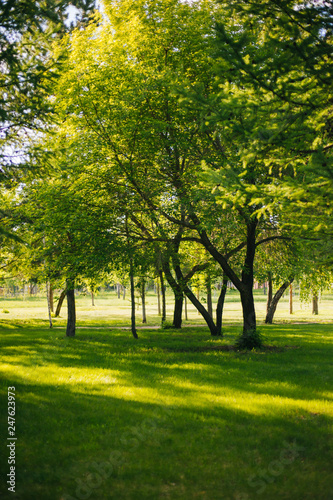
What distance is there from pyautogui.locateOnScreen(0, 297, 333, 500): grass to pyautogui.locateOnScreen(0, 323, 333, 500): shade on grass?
0.02 meters

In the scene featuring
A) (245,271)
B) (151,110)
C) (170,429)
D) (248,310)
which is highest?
(151,110)

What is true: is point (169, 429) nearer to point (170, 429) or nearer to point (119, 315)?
point (170, 429)

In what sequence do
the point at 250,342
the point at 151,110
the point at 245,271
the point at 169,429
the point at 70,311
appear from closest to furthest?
1. the point at 169,429
2. the point at 151,110
3. the point at 250,342
4. the point at 245,271
5. the point at 70,311

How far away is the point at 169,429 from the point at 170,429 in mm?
17

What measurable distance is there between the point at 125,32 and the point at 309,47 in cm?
981

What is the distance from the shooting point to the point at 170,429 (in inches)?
250

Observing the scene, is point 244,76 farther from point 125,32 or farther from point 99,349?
point 99,349

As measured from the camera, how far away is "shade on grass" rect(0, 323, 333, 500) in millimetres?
4793

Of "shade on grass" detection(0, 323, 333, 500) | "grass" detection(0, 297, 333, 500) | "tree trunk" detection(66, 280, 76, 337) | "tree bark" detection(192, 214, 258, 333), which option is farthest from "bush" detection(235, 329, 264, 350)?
"tree trunk" detection(66, 280, 76, 337)

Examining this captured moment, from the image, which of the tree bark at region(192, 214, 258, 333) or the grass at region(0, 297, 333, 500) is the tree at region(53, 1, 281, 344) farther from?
the grass at region(0, 297, 333, 500)

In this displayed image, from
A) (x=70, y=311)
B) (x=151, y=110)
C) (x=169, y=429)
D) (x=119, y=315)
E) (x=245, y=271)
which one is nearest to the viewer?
(x=169, y=429)

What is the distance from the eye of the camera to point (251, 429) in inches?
251

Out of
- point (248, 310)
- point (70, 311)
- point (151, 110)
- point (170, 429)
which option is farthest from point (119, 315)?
point (170, 429)

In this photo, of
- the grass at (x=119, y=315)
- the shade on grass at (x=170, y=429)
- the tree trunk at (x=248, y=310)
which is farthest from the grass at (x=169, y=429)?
the grass at (x=119, y=315)
